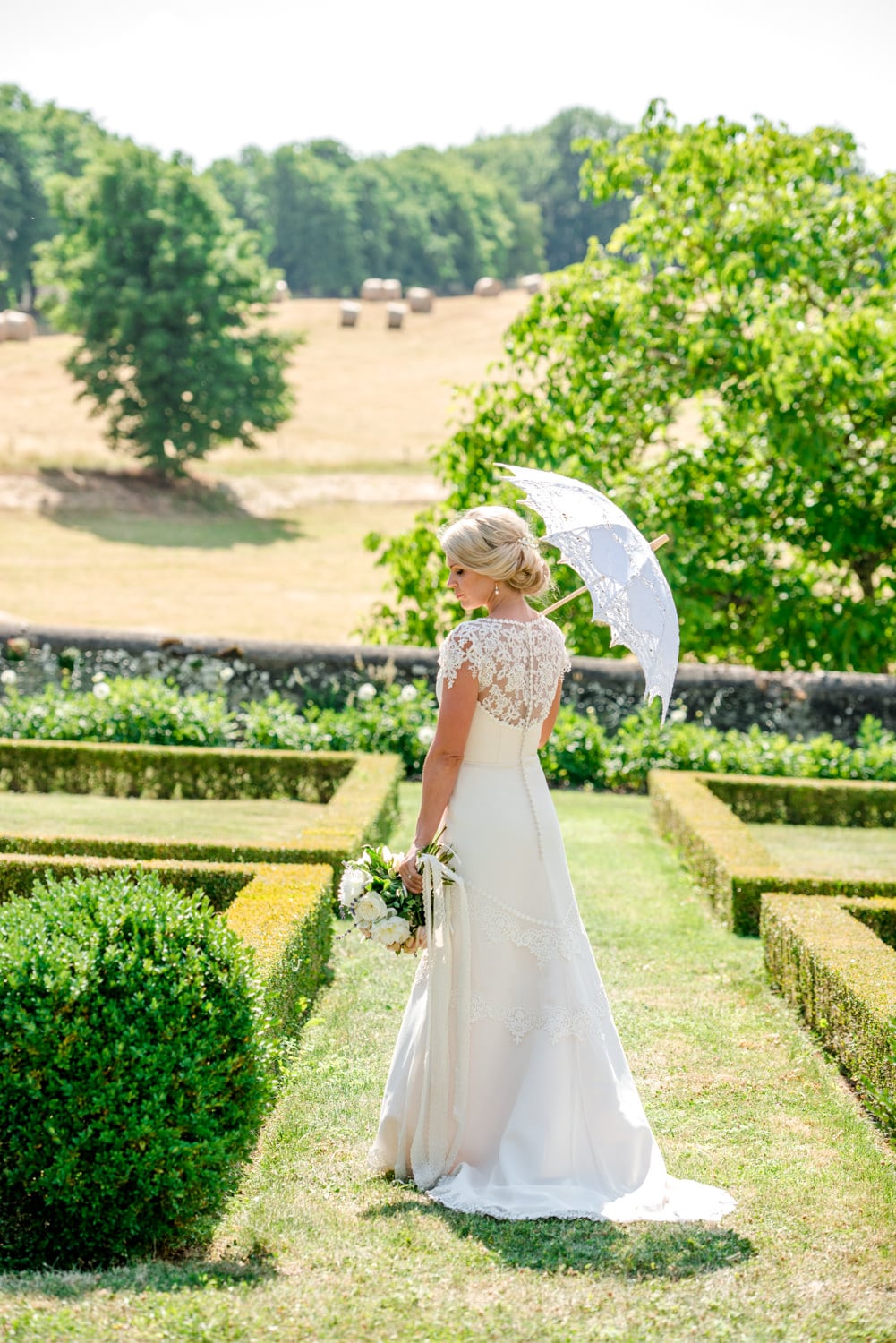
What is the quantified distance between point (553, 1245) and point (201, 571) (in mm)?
29359

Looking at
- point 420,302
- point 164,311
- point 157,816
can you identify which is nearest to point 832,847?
point 157,816

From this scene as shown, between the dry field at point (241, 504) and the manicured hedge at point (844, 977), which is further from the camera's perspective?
the dry field at point (241, 504)

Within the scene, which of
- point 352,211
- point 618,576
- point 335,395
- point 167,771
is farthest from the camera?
point 352,211

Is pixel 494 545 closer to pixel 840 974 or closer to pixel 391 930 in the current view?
pixel 391 930

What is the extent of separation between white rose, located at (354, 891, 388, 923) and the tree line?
69.8m

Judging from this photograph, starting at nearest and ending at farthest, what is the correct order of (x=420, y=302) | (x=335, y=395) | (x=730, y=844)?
(x=730, y=844) < (x=335, y=395) < (x=420, y=302)

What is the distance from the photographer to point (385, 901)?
4.20 meters

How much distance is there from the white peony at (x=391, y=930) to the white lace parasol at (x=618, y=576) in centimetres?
112

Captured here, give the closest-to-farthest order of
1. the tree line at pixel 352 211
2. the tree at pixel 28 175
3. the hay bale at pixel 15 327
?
the hay bale at pixel 15 327
the tree at pixel 28 175
the tree line at pixel 352 211

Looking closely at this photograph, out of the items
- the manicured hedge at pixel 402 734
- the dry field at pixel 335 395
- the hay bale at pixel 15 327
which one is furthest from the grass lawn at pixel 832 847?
the hay bale at pixel 15 327

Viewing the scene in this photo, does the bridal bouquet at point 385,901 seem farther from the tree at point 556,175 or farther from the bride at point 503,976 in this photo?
the tree at point 556,175

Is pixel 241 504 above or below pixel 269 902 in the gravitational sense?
below

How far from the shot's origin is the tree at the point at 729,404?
47.1 feet

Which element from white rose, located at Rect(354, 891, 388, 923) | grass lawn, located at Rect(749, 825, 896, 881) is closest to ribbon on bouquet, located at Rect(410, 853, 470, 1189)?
white rose, located at Rect(354, 891, 388, 923)
